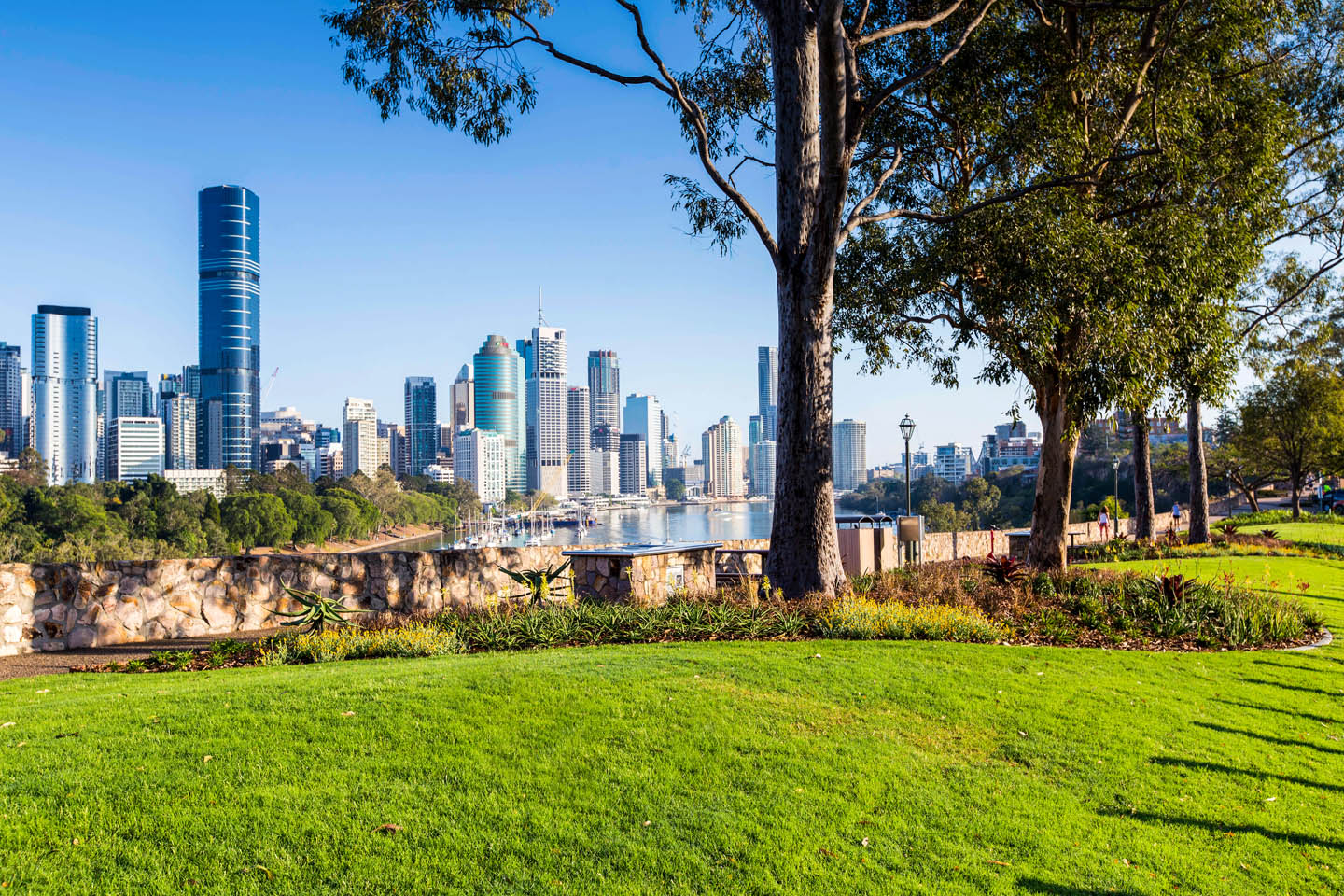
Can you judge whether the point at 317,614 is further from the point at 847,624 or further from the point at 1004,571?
the point at 1004,571

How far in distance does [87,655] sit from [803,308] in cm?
934

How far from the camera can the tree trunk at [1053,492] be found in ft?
47.1

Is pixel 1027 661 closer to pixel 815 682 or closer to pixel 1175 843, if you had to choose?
pixel 815 682

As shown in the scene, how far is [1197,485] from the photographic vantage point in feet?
78.1

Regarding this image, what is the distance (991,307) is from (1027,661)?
703 cm

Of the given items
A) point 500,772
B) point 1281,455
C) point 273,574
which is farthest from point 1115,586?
point 1281,455

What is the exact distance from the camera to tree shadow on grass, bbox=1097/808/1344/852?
456cm

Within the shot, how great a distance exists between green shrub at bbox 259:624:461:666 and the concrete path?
5.07ft

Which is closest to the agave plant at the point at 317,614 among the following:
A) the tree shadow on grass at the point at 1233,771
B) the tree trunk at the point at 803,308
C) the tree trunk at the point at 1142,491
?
the tree trunk at the point at 803,308

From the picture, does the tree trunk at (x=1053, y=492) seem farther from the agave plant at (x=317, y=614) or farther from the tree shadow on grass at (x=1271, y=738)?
the agave plant at (x=317, y=614)

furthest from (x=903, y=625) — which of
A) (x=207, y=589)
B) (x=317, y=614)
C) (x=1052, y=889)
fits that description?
(x=207, y=589)

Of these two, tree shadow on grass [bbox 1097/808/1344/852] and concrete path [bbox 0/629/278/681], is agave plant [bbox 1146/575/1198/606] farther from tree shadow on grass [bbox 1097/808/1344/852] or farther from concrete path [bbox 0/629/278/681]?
concrete path [bbox 0/629/278/681]

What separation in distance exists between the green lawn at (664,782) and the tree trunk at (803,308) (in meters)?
3.78

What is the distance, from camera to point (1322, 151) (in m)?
21.3
